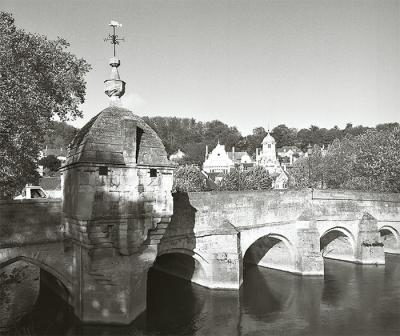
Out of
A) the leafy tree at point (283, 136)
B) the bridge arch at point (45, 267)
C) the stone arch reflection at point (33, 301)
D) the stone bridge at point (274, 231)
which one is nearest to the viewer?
the bridge arch at point (45, 267)

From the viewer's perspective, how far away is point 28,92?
17.2 meters

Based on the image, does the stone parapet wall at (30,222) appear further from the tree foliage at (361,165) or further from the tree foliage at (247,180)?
the tree foliage at (361,165)

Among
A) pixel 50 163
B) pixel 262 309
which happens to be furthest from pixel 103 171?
pixel 50 163

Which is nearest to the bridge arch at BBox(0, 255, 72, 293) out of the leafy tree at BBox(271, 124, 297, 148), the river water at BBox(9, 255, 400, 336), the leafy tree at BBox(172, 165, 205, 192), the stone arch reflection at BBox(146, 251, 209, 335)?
the river water at BBox(9, 255, 400, 336)

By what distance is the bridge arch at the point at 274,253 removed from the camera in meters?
24.7

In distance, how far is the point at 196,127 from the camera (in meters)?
134

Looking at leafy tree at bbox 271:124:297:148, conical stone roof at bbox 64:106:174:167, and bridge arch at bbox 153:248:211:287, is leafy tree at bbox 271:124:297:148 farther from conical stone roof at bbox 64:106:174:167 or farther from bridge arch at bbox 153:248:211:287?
conical stone roof at bbox 64:106:174:167

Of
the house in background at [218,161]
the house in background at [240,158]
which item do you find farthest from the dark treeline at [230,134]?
the house in background at [218,161]

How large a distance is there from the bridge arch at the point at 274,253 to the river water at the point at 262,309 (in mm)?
873

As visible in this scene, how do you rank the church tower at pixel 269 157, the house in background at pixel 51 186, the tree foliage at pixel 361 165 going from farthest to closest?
the church tower at pixel 269 157
the house in background at pixel 51 186
the tree foliage at pixel 361 165

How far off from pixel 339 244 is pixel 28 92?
81.3ft

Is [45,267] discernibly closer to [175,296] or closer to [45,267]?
[45,267]

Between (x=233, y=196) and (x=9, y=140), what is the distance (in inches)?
479

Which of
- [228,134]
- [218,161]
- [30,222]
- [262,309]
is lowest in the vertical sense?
[262,309]
